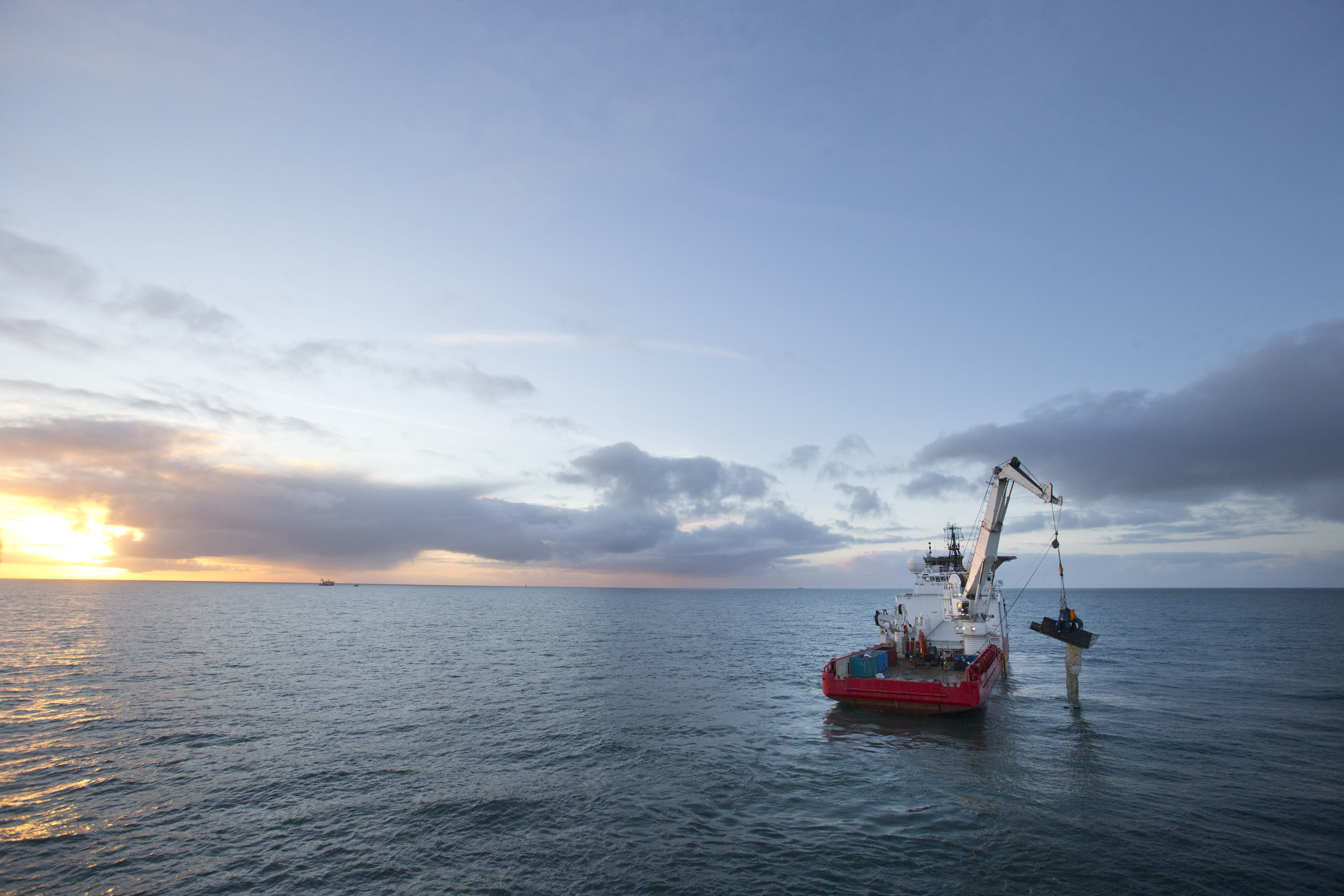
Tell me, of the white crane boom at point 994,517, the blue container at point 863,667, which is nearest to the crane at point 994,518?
the white crane boom at point 994,517

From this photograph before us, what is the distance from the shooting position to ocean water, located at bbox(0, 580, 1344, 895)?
1884 centimetres

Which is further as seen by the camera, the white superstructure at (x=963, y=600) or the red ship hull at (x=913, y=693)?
the white superstructure at (x=963, y=600)

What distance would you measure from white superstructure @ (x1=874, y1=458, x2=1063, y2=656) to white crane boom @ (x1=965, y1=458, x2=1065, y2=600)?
0.04 m

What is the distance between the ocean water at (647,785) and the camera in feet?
61.8

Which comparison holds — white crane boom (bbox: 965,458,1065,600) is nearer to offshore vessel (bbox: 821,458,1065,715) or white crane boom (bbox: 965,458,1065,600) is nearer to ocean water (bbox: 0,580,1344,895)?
offshore vessel (bbox: 821,458,1065,715)

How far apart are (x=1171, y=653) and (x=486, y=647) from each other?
88.2 m

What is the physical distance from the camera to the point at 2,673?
5369cm

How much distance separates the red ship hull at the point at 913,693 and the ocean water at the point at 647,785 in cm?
119

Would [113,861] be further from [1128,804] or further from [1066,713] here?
[1066,713]

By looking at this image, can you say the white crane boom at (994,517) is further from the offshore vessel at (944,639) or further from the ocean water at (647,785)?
the ocean water at (647,785)

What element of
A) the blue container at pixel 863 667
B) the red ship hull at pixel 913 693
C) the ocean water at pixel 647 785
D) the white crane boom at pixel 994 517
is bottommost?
the ocean water at pixel 647 785

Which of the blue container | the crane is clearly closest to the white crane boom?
the crane

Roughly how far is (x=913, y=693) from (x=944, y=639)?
1478 cm

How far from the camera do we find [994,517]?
159ft
